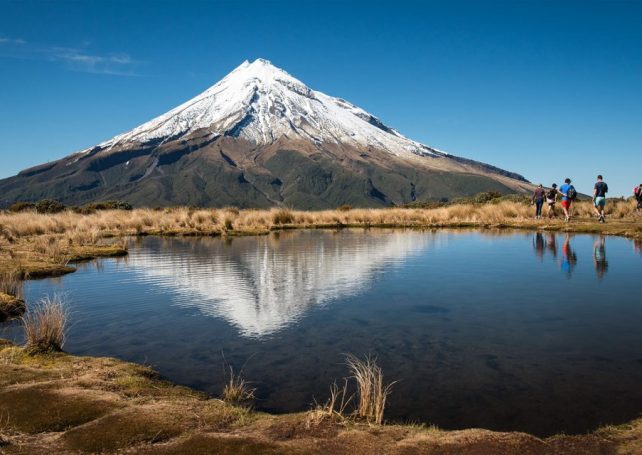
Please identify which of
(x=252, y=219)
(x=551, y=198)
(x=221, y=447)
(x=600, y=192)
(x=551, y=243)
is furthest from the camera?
(x=252, y=219)

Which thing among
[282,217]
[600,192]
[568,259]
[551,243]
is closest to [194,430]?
[568,259]

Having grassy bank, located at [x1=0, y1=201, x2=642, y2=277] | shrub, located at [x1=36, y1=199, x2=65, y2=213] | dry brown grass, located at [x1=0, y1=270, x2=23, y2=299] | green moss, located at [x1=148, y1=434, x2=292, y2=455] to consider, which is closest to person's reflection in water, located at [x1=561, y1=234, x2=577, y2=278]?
grassy bank, located at [x1=0, y1=201, x2=642, y2=277]

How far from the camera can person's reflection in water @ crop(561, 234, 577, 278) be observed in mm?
17688

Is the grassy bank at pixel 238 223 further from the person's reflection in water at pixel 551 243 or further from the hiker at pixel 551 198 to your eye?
the person's reflection in water at pixel 551 243

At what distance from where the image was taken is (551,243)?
1032 inches

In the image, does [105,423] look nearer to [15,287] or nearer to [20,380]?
[20,380]

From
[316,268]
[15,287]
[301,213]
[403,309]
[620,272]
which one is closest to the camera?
[403,309]

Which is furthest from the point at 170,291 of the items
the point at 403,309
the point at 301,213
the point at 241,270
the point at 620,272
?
the point at 301,213

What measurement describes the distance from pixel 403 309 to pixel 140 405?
7261mm

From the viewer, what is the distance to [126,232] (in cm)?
4203

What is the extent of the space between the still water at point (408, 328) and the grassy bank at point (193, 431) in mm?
804

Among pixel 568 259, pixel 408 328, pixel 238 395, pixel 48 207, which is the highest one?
pixel 48 207

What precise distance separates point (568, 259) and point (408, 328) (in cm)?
1189

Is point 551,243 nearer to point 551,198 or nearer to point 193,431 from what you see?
point 551,198
